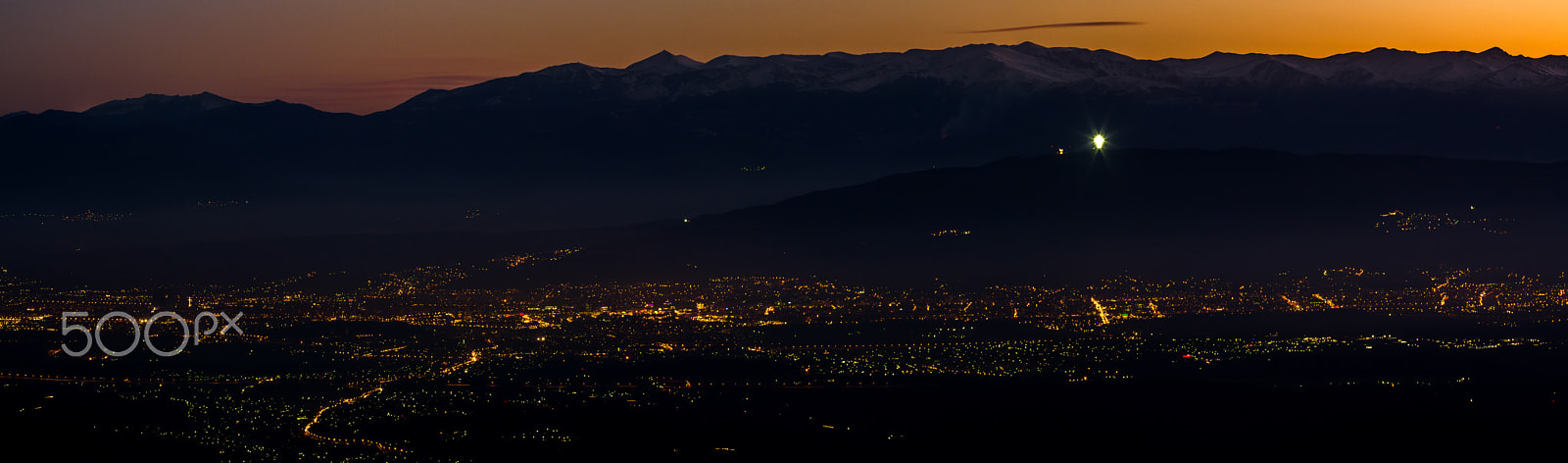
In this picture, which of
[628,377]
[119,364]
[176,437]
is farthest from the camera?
[119,364]

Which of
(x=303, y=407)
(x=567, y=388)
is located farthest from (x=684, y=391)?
(x=303, y=407)

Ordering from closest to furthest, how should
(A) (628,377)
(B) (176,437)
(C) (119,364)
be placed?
(B) (176,437) → (A) (628,377) → (C) (119,364)

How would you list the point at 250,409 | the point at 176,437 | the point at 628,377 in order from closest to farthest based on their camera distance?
the point at 176,437 < the point at 250,409 < the point at 628,377

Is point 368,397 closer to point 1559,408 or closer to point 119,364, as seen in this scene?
point 119,364

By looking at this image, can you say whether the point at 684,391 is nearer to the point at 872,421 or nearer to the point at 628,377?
the point at 628,377

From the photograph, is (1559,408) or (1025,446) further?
(1559,408)

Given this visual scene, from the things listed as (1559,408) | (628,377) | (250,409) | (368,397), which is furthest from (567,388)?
(1559,408)

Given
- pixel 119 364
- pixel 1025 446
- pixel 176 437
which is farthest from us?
pixel 119 364

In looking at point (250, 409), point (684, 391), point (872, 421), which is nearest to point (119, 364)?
point (250, 409)

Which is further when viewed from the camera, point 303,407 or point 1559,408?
point 303,407
